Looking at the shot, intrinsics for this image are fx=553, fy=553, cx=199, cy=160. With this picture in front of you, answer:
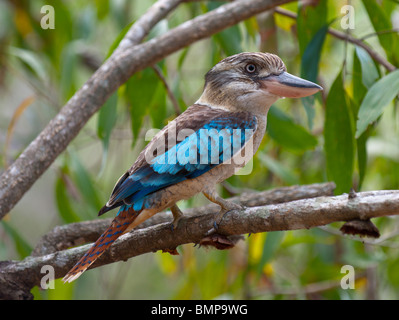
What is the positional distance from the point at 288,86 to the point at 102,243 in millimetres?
885

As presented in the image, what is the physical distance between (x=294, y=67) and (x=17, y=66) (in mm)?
2660

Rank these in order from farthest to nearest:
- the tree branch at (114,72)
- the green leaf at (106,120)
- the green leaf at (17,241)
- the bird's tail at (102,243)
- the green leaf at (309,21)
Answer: the green leaf at (17,241), the green leaf at (309,21), the green leaf at (106,120), the tree branch at (114,72), the bird's tail at (102,243)

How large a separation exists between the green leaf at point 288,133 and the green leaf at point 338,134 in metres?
0.39

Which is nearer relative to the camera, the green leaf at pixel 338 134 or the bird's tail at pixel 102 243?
the bird's tail at pixel 102 243

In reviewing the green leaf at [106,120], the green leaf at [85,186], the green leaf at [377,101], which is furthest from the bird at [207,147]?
the green leaf at [85,186]

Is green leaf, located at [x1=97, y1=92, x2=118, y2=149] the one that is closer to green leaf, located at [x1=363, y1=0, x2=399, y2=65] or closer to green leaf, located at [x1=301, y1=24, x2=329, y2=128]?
green leaf, located at [x1=301, y1=24, x2=329, y2=128]

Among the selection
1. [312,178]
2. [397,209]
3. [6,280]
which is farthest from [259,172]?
[397,209]

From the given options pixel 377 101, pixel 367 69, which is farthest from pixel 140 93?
pixel 377 101

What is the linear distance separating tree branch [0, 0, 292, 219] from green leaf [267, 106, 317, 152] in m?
0.56

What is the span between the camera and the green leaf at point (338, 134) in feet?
8.23

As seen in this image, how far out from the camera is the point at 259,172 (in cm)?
410

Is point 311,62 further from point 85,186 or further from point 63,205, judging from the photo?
point 63,205

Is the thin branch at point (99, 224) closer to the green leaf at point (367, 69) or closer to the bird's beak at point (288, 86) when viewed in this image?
the green leaf at point (367, 69)

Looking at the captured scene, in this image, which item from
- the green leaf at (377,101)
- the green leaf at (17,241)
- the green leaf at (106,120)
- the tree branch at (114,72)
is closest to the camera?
the green leaf at (377,101)
